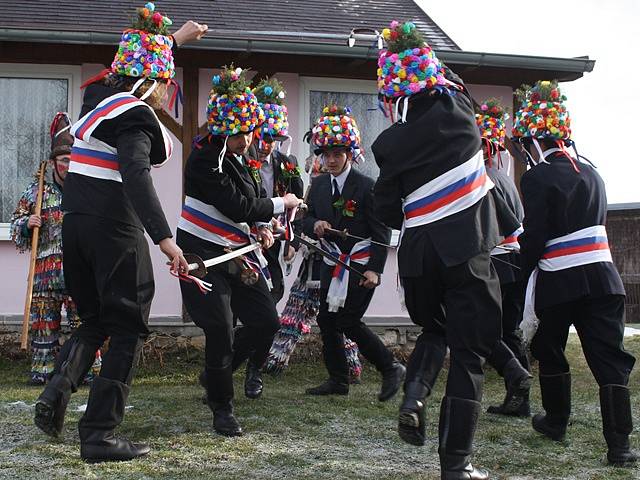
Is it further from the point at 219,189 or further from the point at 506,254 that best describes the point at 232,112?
the point at 506,254

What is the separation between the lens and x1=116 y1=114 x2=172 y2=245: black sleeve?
4.08 meters

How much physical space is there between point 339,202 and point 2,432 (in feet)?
9.36

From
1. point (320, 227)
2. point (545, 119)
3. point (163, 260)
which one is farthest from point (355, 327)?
point (163, 260)

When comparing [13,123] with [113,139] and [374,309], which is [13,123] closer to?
[374,309]

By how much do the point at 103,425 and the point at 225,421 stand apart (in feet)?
2.94

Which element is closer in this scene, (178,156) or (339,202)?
(339,202)

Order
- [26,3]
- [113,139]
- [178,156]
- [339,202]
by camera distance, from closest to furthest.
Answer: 1. [113,139]
2. [339,202]
3. [178,156]
4. [26,3]

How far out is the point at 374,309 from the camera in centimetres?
894

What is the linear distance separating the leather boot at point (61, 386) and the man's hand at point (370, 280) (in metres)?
2.25

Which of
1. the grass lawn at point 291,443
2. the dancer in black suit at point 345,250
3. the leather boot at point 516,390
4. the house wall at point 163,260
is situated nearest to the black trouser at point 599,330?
the grass lawn at point 291,443

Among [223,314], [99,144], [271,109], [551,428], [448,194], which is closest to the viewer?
[448,194]

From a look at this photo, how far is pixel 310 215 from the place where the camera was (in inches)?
263

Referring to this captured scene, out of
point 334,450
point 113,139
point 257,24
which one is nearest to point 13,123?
point 257,24

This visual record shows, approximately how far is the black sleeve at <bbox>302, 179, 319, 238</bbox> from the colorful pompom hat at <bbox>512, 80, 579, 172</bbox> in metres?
2.03
